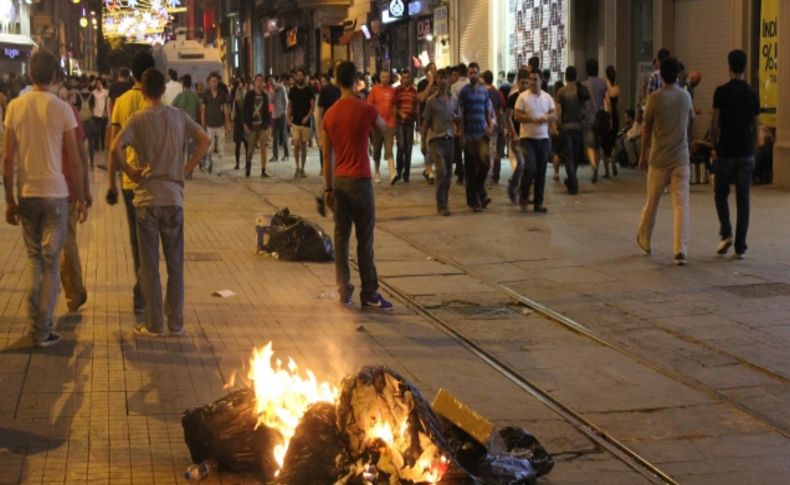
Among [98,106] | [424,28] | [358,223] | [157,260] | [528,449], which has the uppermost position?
[424,28]

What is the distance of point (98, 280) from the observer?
11.6 meters

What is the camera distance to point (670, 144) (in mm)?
12312

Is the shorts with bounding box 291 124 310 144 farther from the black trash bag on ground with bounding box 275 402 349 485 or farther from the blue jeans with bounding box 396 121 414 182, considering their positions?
the black trash bag on ground with bounding box 275 402 349 485

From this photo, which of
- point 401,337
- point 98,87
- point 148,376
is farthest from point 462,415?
point 98,87

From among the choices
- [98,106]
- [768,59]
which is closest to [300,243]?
[768,59]

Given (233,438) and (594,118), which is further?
(594,118)

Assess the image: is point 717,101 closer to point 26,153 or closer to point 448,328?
point 448,328

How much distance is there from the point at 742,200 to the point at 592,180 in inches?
333

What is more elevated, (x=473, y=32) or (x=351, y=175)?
(x=473, y=32)

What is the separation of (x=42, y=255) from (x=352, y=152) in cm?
261

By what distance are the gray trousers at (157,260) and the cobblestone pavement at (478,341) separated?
23cm

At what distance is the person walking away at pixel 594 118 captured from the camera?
20.1 m

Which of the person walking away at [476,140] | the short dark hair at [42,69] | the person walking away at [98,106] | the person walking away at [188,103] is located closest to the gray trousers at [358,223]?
the short dark hair at [42,69]

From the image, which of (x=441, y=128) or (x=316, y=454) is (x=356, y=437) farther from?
(x=441, y=128)
